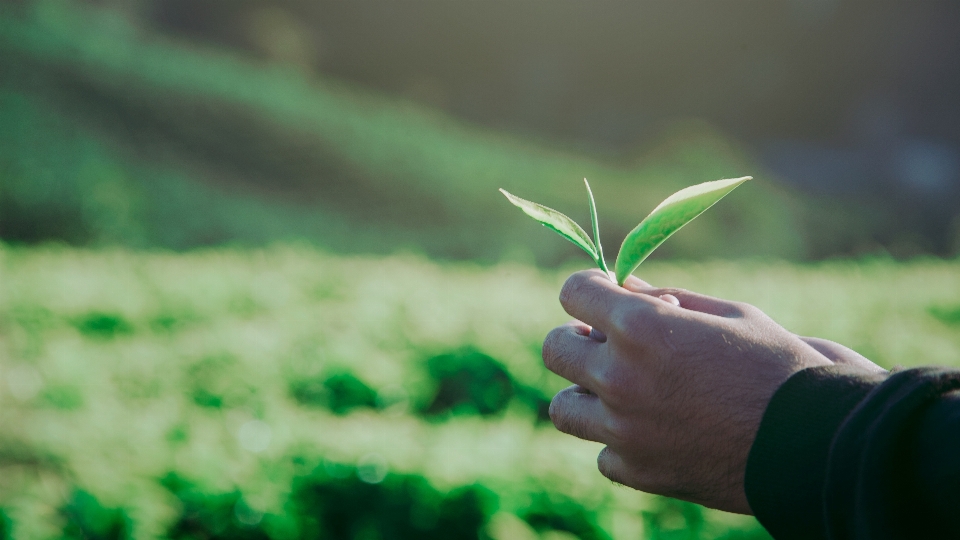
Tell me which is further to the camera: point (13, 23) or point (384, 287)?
point (13, 23)

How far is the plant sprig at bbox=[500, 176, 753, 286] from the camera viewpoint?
3.57ft

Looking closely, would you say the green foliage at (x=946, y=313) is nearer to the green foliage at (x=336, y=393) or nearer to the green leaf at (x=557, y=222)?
the green foliage at (x=336, y=393)

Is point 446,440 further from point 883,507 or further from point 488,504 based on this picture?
point 883,507

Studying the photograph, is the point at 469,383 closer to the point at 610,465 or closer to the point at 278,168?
the point at 610,465

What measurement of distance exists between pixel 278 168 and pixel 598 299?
39.4 feet

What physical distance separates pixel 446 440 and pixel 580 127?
13.2 meters

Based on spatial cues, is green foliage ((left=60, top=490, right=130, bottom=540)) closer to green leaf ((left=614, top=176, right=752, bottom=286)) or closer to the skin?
the skin

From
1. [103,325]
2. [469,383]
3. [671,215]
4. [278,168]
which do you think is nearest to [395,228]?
[278,168]

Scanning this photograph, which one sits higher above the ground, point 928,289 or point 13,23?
point 13,23

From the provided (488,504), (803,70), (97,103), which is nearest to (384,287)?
(488,504)

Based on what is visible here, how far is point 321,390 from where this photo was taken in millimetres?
3508

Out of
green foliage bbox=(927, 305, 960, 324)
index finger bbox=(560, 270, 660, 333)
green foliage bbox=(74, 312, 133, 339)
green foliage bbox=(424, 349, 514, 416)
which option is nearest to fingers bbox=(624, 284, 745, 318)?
index finger bbox=(560, 270, 660, 333)

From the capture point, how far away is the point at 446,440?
8.77 feet

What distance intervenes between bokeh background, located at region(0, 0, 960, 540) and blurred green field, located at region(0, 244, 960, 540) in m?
0.02
